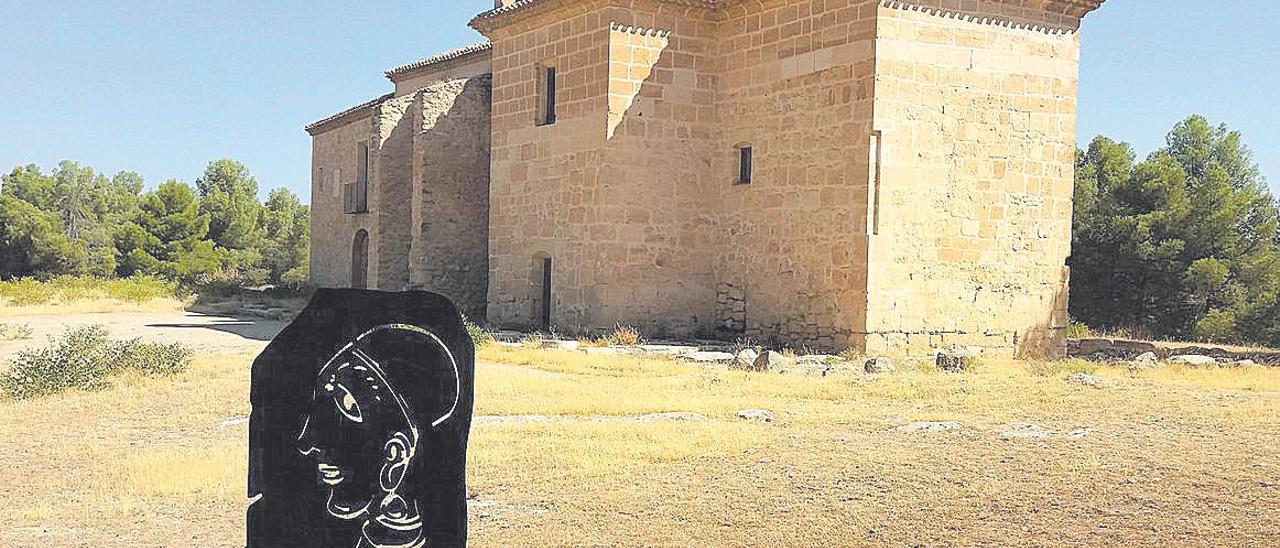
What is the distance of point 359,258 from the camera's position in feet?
89.8

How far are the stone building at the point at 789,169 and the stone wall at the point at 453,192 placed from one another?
2522 millimetres

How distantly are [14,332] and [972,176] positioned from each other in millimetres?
15564

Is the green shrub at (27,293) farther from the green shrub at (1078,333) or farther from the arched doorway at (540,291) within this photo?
the green shrub at (1078,333)

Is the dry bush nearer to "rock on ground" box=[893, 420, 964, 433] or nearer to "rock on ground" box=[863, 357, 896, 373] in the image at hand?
"rock on ground" box=[863, 357, 896, 373]

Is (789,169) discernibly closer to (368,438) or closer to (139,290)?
(368,438)

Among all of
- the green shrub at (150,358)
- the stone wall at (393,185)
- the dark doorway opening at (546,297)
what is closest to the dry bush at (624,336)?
the dark doorway opening at (546,297)

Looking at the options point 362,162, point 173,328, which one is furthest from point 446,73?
point 173,328

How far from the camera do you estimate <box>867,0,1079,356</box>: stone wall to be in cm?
1541

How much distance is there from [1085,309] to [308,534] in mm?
24463

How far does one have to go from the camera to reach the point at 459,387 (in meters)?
4.13

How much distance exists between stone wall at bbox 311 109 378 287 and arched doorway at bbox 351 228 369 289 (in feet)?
0.47

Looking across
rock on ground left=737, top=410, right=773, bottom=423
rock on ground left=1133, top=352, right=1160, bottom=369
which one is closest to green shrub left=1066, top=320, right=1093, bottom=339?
rock on ground left=1133, top=352, right=1160, bottom=369

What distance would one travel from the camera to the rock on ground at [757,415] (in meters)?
9.80

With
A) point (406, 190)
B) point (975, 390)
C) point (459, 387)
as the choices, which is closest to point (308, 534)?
point (459, 387)
